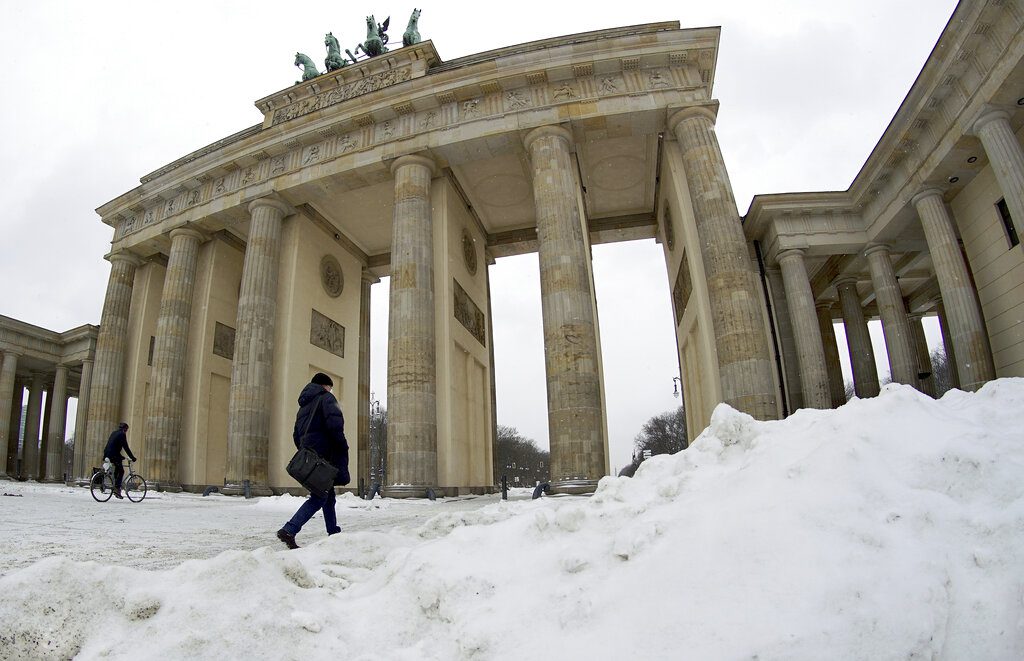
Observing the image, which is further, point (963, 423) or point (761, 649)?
point (963, 423)

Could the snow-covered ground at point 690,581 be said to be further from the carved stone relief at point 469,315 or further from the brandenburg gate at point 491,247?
the carved stone relief at point 469,315

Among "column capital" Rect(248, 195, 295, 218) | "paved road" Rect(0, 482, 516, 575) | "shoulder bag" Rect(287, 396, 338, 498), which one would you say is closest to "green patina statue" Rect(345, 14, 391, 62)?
"column capital" Rect(248, 195, 295, 218)

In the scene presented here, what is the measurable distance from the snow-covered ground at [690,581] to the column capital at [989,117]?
1386 centimetres

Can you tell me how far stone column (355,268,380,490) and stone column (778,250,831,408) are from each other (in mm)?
18272

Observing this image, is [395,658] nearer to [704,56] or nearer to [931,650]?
[931,650]

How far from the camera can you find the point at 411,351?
648 inches

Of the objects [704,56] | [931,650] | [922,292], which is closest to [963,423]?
[931,650]

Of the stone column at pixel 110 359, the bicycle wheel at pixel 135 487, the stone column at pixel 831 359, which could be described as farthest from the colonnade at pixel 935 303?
the stone column at pixel 110 359

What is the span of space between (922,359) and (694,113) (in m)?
16.5

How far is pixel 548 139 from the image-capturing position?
17609 millimetres

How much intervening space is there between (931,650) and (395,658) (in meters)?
2.22

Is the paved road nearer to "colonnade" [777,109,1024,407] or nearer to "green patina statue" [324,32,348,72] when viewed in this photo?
"colonnade" [777,109,1024,407]

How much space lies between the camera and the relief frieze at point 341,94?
20641 mm

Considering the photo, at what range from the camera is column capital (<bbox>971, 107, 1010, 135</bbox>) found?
1338 centimetres
